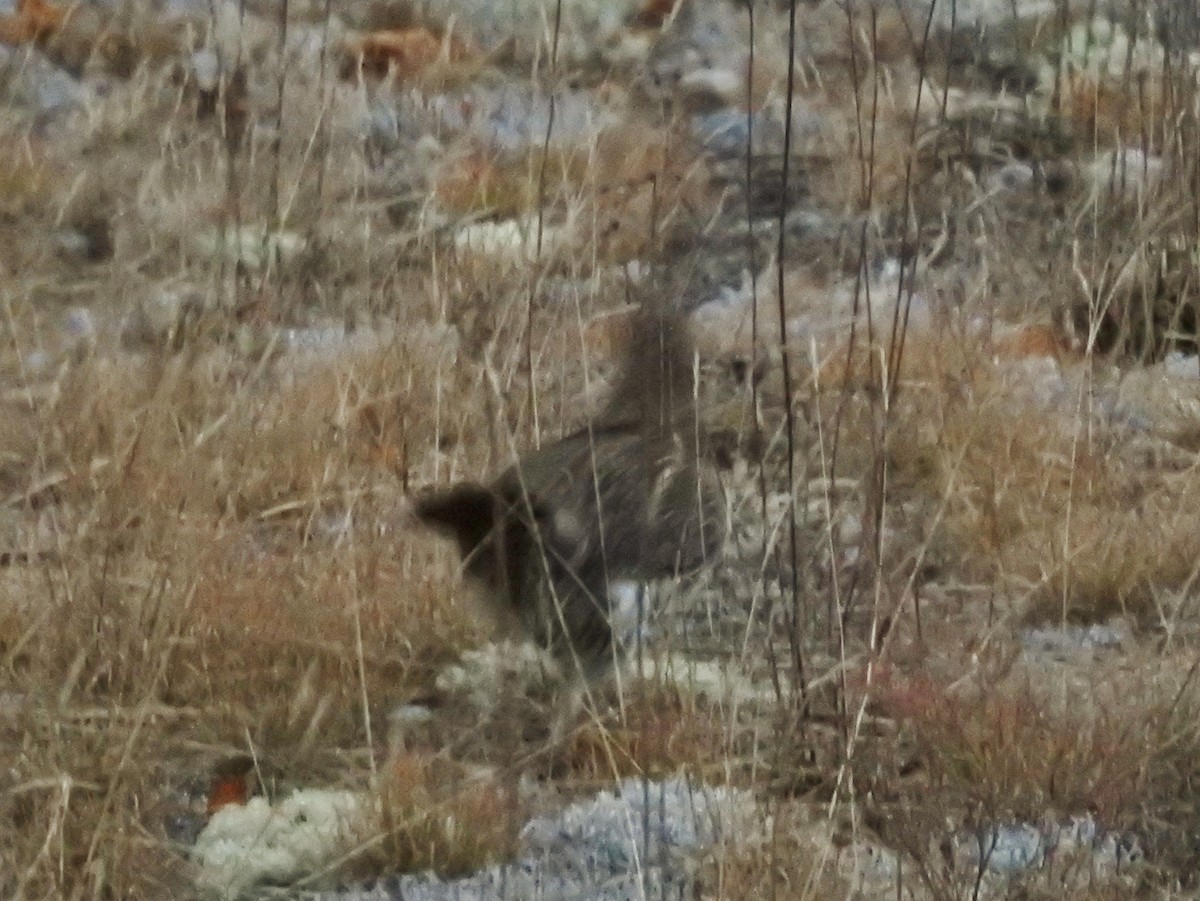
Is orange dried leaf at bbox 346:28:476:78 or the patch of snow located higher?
orange dried leaf at bbox 346:28:476:78

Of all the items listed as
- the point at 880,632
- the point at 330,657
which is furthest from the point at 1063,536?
the point at 330,657

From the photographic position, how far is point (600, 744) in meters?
2.89

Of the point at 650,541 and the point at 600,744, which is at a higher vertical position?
the point at 650,541

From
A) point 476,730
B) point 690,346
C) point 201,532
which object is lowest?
point 476,730

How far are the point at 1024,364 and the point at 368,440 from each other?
4.34 feet

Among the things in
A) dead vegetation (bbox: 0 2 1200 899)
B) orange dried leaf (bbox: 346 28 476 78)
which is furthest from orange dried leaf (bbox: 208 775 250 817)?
orange dried leaf (bbox: 346 28 476 78)

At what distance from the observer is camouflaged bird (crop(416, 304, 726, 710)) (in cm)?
282

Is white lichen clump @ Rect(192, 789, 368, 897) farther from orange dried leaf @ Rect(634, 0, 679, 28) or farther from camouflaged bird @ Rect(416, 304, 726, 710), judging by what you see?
orange dried leaf @ Rect(634, 0, 679, 28)

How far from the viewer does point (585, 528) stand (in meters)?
2.82

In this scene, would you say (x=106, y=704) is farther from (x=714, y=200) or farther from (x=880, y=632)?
(x=714, y=200)

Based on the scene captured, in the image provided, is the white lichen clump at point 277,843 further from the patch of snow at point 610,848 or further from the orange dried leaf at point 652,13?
the orange dried leaf at point 652,13

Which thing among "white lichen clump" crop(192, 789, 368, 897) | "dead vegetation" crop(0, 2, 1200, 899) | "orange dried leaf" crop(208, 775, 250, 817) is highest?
"dead vegetation" crop(0, 2, 1200, 899)

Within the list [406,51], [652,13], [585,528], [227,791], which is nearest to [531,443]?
[585,528]

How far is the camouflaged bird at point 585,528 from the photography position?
2824 millimetres
